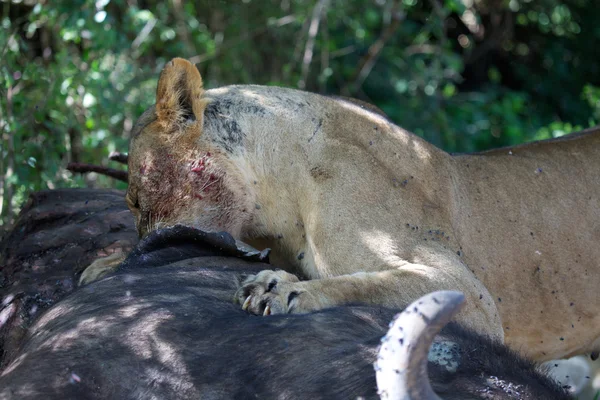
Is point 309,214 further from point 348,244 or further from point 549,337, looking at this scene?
point 549,337

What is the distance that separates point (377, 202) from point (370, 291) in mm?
493

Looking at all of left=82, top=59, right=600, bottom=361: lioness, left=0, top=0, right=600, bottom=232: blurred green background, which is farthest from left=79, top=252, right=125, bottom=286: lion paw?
left=0, top=0, right=600, bottom=232: blurred green background

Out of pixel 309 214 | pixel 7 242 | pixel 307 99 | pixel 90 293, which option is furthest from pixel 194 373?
pixel 7 242

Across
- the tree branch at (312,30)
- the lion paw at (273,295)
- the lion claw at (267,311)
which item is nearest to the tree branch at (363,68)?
the tree branch at (312,30)

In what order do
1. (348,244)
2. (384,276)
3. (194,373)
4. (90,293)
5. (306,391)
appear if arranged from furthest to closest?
1. (348,244)
2. (384,276)
3. (90,293)
4. (194,373)
5. (306,391)

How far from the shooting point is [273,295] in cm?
251

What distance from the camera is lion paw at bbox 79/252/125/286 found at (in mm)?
3098

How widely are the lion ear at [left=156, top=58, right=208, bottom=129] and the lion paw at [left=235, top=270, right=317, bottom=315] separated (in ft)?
3.25

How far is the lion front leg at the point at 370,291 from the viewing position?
2.50 metres

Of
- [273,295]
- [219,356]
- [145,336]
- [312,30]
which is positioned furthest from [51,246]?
[312,30]

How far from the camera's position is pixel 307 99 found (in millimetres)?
3529

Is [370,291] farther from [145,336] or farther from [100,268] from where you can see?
[100,268]

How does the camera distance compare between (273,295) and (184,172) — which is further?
(184,172)

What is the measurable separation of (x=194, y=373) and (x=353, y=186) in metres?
1.34
